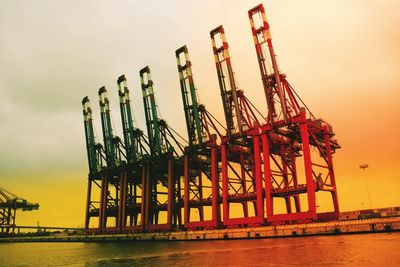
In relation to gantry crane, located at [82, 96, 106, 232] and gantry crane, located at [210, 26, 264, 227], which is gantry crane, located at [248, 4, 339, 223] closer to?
gantry crane, located at [210, 26, 264, 227]

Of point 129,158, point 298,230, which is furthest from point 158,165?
point 298,230

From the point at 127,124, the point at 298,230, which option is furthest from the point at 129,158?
the point at 298,230

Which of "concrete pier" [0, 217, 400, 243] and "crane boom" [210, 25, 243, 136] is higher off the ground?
Result: "crane boom" [210, 25, 243, 136]

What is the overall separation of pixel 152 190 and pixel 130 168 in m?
6.68

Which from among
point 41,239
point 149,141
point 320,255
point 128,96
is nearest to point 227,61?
point 149,141

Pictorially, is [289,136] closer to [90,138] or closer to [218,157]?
[218,157]

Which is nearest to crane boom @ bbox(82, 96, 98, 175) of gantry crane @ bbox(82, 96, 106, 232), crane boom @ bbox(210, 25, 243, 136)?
gantry crane @ bbox(82, 96, 106, 232)

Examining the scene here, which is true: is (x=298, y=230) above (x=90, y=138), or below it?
below

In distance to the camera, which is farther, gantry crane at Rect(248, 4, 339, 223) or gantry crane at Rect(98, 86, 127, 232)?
gantry crane at Rect(98, 86, 127, 232)

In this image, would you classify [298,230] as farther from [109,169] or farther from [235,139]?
[109,169]

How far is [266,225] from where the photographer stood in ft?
159

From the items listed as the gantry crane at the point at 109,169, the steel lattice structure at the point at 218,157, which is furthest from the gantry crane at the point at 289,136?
the gantry crane at the point at 109,169

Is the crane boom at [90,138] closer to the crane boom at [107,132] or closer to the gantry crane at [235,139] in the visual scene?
the crane boom at [107,132]

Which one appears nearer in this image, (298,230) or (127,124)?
Result: (298,230)
